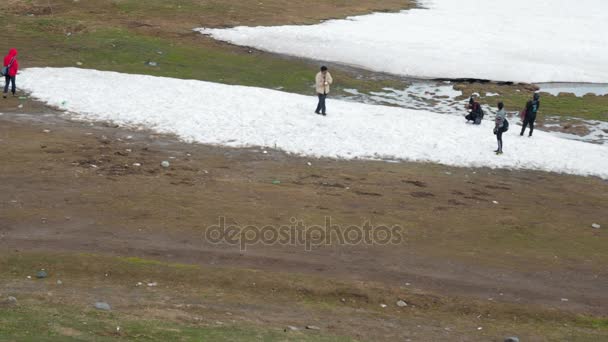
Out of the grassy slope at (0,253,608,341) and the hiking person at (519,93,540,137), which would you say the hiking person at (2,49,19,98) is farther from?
the hiking person at (519,93,540,137)

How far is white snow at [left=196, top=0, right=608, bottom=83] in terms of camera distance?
48812 mm

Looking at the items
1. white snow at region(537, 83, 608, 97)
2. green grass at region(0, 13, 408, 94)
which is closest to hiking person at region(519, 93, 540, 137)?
green grass at region(0, 13, 408, 94)

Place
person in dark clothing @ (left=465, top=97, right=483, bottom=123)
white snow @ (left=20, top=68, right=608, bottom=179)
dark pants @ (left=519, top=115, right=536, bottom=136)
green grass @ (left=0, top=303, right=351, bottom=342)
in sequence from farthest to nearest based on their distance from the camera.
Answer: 1. person in dark clothing @ (left=465, top=97, right=483, bottom=123)
2. dark pants @ (left=519, top=115, right=536, bottom=136)
3. white snow @ (left=20, top=68, right=608, bottom=179)
4. green grass @ (left=0, top=303, right=351, bottom=342)

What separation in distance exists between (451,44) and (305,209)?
35436 mm

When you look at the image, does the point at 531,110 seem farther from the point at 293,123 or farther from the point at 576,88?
the point at 576,88

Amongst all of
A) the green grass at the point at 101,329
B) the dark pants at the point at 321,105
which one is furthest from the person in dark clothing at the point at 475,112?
the green grass at the point at 101,329

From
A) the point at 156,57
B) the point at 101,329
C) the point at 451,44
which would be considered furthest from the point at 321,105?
the point at 451,44

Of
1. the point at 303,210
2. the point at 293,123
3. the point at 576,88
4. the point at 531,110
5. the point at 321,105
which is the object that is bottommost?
the point at 303,210

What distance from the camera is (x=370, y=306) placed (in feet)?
54.2

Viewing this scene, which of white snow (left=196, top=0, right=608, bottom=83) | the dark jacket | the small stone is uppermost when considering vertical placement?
white snow (left=196, top=0, right=608, bottom=83)

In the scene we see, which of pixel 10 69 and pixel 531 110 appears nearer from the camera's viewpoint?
pixel 10 69

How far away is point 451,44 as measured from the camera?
182 feet

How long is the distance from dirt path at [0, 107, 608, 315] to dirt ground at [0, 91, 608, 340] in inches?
2.0

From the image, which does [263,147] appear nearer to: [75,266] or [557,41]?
[75,266]
